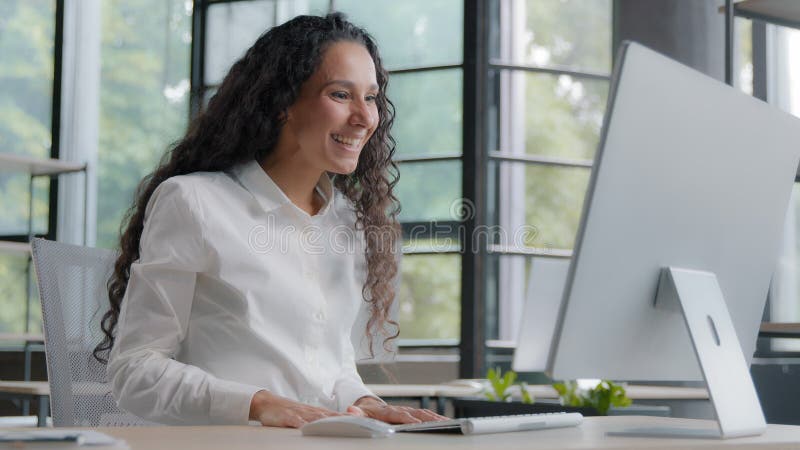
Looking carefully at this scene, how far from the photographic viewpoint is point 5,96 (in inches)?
242

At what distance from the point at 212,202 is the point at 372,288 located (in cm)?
39

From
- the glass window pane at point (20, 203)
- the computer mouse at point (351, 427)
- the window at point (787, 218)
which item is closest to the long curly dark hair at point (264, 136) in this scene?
the computer mouse at point (351, 427)

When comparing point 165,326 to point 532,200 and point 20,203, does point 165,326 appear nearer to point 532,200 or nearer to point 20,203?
point 532,200

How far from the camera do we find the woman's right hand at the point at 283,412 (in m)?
1.33

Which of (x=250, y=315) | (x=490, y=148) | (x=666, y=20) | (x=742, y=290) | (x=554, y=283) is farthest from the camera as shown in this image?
(x=490, y=148)

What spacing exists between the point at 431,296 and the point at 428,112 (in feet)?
2.99

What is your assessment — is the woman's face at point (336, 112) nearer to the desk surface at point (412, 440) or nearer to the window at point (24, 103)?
the desk surface at point (412, 440)

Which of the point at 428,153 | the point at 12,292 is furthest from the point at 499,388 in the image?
the point at 12,292

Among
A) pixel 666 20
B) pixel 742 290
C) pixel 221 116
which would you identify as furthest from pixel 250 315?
pixel 666 20

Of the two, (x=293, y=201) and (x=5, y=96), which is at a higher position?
(x=5, y=96)

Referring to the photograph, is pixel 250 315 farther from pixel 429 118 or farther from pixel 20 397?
pixel 429 118

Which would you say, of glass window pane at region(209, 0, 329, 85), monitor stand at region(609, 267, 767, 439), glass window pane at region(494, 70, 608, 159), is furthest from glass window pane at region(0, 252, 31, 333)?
monitor stand at region(609, 267, 767, 439)

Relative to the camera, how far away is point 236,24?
6020 millimetres

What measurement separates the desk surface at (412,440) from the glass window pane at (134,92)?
5.21 m
